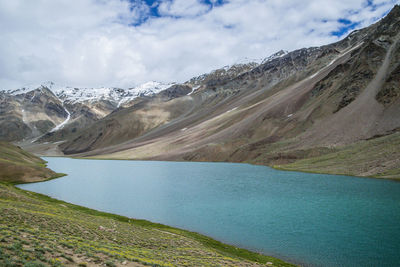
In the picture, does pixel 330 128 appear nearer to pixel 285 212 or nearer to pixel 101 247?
pixel 285 212

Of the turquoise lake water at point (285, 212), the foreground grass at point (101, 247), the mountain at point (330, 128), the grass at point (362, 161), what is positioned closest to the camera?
the foreground grass at point (101, 247)

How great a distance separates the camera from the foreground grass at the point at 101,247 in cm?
1299

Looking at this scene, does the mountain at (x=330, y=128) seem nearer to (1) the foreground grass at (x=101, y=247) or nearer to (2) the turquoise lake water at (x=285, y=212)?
(2) the turquoise lake water at (x=285, y=212)

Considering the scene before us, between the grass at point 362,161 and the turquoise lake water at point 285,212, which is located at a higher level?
the grass at point 362,161

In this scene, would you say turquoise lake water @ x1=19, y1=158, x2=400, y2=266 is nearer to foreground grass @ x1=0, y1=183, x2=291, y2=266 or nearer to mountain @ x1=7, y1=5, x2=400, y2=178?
foreground grass @ x1=0, y1=183, x2=291, y2=266

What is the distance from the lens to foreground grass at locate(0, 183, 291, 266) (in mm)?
12992

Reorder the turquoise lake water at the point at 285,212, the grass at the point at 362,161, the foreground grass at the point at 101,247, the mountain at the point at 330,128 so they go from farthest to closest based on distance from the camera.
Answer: the mountain at the point at 330,128 → the grass at the point at 362,161 → the turquoise lake water at the point at 285,212 → the foreground grass at the point at 101,247

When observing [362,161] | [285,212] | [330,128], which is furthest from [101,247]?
[330,128]

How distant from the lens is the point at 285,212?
36.2 metres

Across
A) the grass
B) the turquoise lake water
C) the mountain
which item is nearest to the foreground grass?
the turquoise lake water

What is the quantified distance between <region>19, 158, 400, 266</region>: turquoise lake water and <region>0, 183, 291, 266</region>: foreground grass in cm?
353

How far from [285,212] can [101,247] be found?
24.8 meters

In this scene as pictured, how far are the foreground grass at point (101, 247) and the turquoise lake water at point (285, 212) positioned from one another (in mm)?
3530

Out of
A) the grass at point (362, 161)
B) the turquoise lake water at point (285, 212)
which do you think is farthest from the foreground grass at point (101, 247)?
the grass at point (362, 161)
